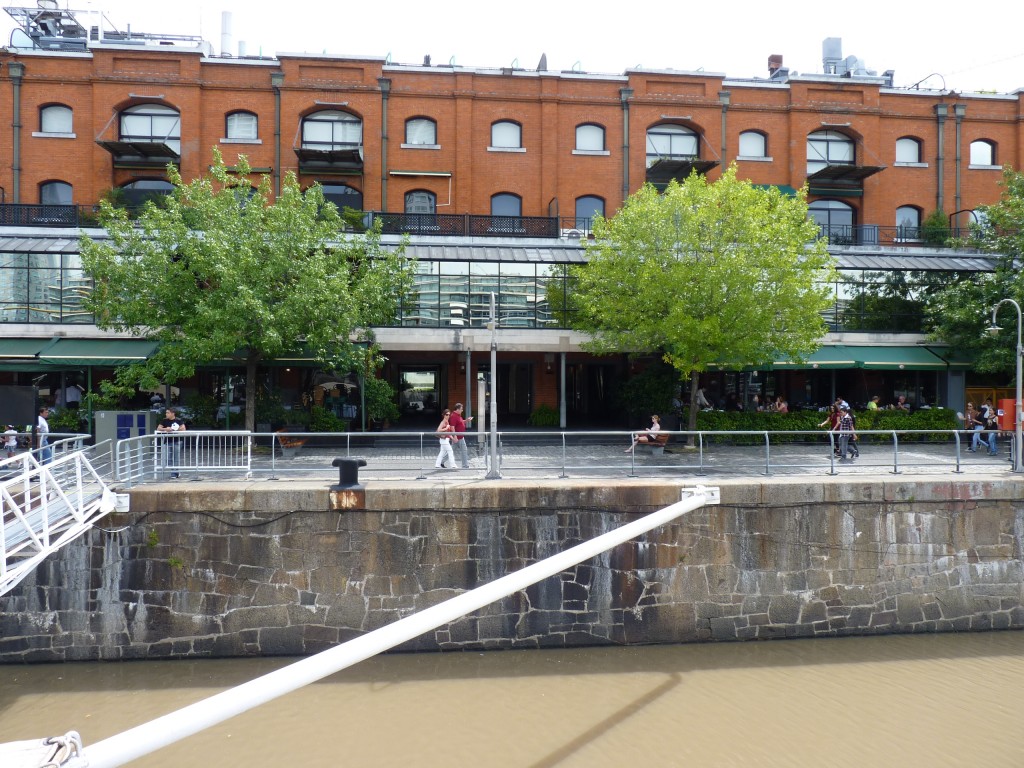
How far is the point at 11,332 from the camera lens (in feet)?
70.3

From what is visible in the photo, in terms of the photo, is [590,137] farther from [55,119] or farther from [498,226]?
[55,119]

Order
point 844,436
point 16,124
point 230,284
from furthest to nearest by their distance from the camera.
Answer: point 16,124 < point 230,284 < point 844,436

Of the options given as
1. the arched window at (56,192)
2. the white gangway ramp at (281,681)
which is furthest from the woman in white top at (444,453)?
the arched window at (56,192)

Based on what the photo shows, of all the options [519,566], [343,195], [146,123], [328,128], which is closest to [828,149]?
[343,195]

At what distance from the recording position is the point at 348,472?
456 inches

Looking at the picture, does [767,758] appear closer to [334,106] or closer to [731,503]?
[731,503]

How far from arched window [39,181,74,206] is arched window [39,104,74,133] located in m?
2.01

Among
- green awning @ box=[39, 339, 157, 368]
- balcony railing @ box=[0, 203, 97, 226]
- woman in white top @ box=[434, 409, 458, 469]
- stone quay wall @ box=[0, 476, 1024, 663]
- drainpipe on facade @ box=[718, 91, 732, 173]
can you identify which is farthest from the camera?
drainpipe on facade @ box=[718, 91, 732, 173]

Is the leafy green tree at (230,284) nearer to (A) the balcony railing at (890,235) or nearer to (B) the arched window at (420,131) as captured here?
(B) the arched window at (420,131)

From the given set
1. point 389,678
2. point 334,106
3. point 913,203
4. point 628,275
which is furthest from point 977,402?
point 334,106

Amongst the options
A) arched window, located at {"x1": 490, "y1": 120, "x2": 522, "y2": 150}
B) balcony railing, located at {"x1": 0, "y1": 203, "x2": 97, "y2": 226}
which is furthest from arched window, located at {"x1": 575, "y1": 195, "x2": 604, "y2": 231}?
balcony railing, located at {"x1": 0, "y1": 203, "x2": 97, "y2": 226}

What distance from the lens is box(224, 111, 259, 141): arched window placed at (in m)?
26.9

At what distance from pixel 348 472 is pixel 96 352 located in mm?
13067

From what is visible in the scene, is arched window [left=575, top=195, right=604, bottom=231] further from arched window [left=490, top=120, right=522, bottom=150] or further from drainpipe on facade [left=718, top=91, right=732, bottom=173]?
drainpipe on facade [left=718, top=91, right=732, bottom=173]
